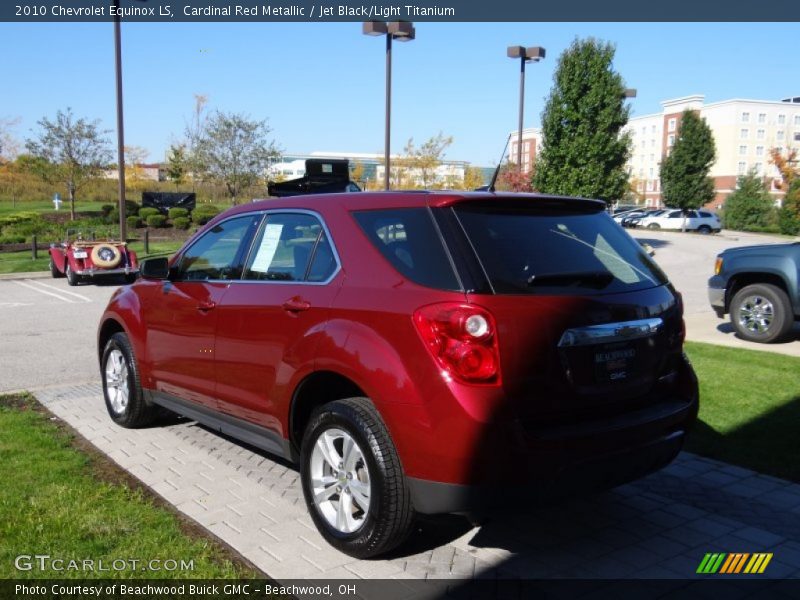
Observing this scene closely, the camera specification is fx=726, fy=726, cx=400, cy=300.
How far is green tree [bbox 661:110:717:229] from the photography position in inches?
2032

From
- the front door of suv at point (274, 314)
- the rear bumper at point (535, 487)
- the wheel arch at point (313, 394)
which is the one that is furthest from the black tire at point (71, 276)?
the rear bumper at point (535, 487)

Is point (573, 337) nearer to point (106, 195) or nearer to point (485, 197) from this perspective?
point (485, 197)

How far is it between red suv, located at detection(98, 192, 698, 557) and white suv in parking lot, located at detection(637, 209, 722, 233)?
45.8 metres

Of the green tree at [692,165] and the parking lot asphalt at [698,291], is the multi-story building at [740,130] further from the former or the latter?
the parking lot asphalt at [698,291]

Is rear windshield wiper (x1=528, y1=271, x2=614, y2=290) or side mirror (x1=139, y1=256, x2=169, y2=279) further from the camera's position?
side mirror (x1=139, y1=256, x2=169, y2=279)

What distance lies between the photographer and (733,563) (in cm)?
359

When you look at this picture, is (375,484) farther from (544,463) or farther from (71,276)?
(71,276)

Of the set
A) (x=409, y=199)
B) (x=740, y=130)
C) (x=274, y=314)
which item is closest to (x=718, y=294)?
(x=409, y=199)

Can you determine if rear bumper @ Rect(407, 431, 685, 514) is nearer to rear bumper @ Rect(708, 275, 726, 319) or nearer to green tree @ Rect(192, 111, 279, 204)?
rear bumper @ Rect(708, 275, 726, 319)

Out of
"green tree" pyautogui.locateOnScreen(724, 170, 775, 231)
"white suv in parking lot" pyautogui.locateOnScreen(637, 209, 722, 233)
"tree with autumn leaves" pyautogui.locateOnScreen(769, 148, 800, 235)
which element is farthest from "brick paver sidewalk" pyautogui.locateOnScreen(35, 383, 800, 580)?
"green tree" pyautogui.locateOnScreen(724, 170, 775, 231)

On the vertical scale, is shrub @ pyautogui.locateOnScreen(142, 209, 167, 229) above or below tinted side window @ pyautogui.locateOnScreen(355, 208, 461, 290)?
below

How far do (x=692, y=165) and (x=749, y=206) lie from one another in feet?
16.9

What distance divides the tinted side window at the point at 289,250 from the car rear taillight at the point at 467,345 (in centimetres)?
91

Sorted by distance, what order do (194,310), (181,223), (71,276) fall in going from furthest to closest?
(181,223), (71,276), (194,310)
